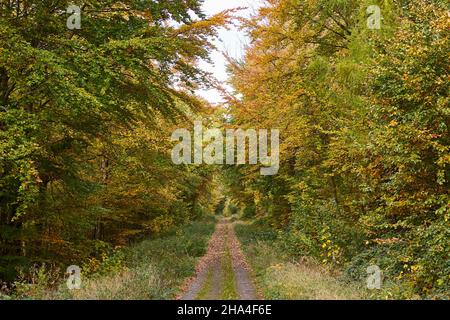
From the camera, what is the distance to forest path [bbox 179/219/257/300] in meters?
11.1

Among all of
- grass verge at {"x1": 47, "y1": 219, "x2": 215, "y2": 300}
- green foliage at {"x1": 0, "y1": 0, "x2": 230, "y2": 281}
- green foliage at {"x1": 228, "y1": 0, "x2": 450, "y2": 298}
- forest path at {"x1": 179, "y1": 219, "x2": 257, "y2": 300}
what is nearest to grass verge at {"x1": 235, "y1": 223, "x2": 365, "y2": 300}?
forest path at {"x1": 179, "y1": 219, "x2": 257, "y2": 300}

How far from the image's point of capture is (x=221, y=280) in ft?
45.2

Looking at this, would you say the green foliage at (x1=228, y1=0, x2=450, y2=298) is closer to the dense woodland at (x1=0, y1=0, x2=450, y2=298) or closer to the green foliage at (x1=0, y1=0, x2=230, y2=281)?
the dense woodland at (x1=0, y1=0, x2=450, y2=298)

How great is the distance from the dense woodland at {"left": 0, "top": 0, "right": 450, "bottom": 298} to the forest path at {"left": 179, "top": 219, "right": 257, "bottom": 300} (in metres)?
2.60

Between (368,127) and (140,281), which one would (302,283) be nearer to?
(140,281)

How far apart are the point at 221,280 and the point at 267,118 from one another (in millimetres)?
8494

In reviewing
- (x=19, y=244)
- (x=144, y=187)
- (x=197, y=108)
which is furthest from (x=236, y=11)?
(x=19, y=244)

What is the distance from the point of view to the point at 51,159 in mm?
13133

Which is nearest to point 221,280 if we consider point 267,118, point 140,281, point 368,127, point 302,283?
point 140,281

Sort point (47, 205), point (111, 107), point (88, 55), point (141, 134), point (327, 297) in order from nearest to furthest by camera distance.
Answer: point (327, 297) < point (88, 55) < point (111, 107) < point (47, 205) < point (141, 134)

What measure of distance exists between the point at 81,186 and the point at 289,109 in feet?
29.8

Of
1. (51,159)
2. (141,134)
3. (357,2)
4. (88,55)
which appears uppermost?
(357,2)
